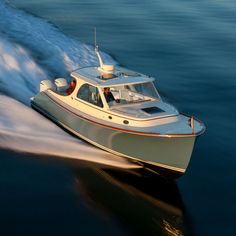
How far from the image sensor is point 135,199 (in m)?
14.4

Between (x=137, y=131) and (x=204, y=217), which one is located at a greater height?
(x=137, y=131)

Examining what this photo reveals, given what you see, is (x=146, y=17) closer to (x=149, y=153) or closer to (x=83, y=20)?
(x=83, y=20)

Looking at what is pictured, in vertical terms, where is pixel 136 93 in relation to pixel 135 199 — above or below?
above

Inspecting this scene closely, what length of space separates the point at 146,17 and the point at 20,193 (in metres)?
27.5

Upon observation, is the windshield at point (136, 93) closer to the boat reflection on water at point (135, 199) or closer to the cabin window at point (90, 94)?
the cabin window at point (90, 94)

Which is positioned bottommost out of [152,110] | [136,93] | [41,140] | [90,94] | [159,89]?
[41,140]

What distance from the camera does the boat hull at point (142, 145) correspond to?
14.7 metres

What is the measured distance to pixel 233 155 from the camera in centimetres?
1700

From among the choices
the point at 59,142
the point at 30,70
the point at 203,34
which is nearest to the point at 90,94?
the point at 59,142

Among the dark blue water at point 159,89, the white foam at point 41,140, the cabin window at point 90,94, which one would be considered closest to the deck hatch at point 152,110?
the cabin window at point 90,94

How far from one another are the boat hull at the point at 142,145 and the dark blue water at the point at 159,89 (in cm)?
62

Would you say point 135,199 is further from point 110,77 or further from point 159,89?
point 159,89

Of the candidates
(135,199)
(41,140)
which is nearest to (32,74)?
(41,140)

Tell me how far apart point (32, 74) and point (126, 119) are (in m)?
10.2
